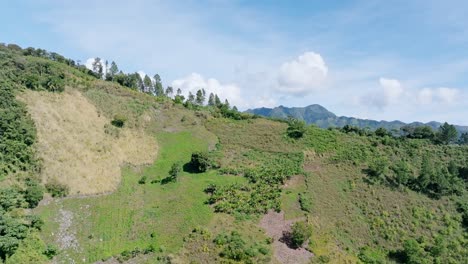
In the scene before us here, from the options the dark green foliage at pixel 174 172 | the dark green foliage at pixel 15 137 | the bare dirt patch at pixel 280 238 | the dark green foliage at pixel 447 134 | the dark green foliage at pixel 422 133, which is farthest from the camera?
the dark green foliage at pixel 422 133

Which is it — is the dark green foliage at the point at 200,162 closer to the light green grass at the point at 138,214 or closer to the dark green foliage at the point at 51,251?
the light green grass at the point at 138,214

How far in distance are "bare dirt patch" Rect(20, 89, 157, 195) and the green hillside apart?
0.69 ft

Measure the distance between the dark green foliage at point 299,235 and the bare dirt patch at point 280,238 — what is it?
2.25ft

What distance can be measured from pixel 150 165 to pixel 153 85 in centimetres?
6532

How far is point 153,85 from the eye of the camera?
113 m

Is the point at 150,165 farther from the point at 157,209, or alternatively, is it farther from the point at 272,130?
the point at 272,130

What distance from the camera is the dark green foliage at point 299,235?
36.5 meters

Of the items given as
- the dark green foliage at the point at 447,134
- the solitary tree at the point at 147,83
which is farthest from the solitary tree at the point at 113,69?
the dark green foliage at the point at 447,134

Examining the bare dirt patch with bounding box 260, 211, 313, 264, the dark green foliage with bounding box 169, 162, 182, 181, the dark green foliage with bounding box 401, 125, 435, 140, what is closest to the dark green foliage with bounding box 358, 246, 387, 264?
the bare dirt patch with bounding box 260, 211, 313, 264

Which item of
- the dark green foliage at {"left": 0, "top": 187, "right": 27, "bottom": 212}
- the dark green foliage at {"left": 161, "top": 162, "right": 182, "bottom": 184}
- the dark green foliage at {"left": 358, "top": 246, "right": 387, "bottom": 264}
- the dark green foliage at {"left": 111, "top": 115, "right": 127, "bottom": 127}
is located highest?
the dark green foliage at {"left": 111, "top": 115, "right": 127, "bottom": 127}

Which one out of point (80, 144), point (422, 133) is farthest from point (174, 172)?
point (422, 133)

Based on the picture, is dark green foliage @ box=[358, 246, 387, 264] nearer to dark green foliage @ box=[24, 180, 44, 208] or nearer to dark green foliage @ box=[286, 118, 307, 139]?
dark green foliage @ box=[286, 118, 307, 139]

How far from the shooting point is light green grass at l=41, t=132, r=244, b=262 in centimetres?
3450

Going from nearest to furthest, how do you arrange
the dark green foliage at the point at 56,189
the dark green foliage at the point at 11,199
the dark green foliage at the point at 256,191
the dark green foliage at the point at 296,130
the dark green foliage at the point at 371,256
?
the dark green foliage at the point at 11,199
the dark green foliage at the point at 371,256
the dark green foliage at the point at 56,189
the dark green foliage at the point at 256,191
the dark green foliage at the point at 296,130
